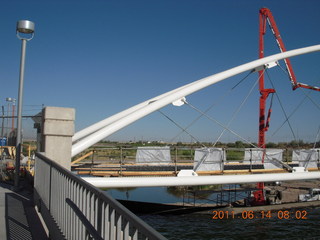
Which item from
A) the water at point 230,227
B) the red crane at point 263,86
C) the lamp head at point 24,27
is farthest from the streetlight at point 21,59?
the red crane at point 263,86

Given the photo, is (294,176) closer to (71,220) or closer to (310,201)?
(71,220)

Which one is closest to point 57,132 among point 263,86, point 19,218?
point 19,218

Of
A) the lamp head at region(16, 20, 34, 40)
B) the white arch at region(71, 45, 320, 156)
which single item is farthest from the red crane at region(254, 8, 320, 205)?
the lamp head at region(16, 20, 34, 40)

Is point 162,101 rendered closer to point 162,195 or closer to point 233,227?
point 233,227

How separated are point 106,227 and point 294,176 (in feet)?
40.7

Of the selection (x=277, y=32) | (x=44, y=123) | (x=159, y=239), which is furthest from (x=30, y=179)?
(x=277, y=32)

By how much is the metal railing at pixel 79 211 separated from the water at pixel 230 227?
13.3 meters

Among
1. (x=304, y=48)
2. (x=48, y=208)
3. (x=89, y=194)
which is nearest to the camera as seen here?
(x=89, y=194)

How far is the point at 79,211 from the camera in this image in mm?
3797

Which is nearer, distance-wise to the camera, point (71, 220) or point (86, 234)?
point (86, 234)

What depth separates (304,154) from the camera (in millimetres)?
Result: 16359

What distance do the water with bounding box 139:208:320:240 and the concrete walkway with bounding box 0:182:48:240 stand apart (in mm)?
11595

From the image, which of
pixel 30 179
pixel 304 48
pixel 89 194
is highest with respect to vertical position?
pixel 304 48

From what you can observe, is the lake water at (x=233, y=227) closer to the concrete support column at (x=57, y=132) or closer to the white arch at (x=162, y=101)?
the white arch at (x=162, y=101)
